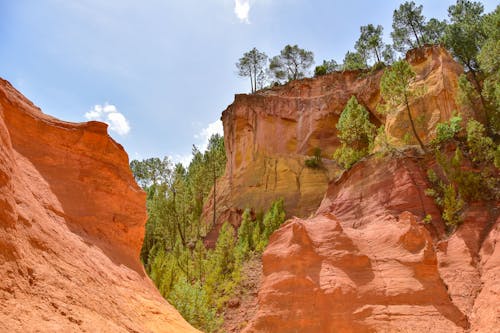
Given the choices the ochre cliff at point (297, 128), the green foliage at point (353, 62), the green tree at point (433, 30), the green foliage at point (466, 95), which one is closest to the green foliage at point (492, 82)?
the green foliage at point (466, 95)

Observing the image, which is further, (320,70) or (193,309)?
(320,70)

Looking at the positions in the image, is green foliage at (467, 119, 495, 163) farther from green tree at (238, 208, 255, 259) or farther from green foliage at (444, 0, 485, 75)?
green foliage at (444, 0, 485, 75)

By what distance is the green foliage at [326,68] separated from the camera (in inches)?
2197

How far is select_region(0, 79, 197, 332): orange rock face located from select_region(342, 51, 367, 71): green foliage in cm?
4438

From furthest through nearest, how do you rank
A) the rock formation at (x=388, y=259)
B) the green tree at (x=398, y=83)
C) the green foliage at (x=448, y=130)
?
1. the green tree at (x=398, y=83)
2. the green foliage at (x=448, y=130)
3. the rock formation at (x=388, y=259)

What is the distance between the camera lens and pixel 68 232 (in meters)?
10.7

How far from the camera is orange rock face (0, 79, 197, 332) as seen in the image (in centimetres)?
651

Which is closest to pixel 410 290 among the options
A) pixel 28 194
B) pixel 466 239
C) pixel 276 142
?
pixel 466 239

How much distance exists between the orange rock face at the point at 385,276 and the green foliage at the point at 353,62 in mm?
34606

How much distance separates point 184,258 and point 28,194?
79.1 ft

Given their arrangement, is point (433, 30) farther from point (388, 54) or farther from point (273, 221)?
point (273, 221)

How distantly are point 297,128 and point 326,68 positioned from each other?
12641 mm

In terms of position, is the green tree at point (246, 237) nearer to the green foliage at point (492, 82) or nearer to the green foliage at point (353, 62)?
the green foliage at point (492, 82)

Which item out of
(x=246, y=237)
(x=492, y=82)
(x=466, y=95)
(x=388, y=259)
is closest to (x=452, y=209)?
(x=388, y=259)
